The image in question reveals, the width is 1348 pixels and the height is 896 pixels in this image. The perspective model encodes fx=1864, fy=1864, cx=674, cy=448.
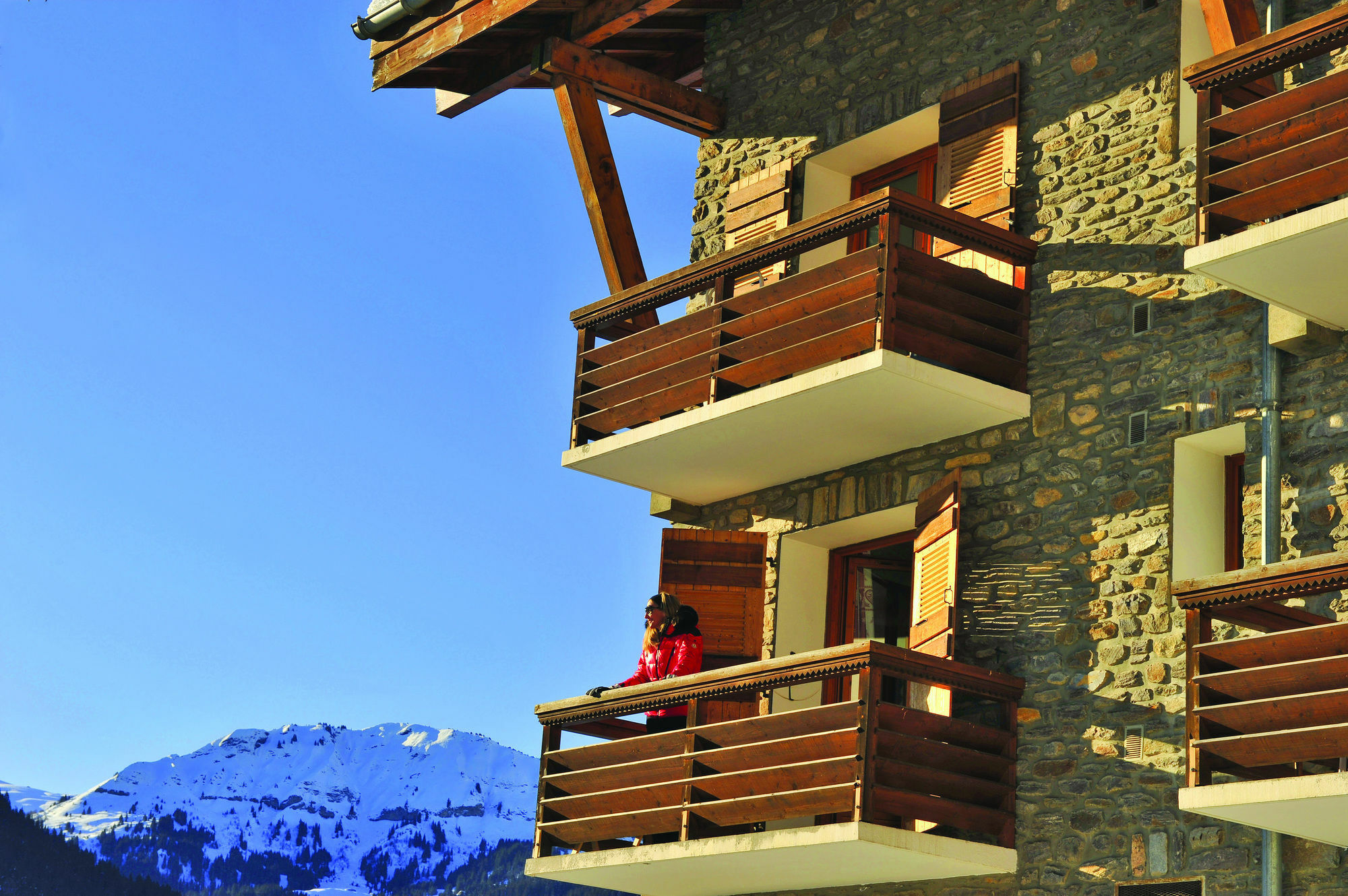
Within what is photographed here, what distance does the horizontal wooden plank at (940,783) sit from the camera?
1133 cm

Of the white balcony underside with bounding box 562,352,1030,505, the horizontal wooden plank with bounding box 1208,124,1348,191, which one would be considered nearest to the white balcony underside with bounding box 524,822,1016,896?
the white balcony underside with bounding box 562,352,1030,505

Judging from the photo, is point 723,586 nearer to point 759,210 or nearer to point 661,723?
point 661,723

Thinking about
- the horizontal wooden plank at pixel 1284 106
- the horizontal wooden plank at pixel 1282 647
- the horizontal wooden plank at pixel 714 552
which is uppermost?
the horizontal wooden plank at pixel 1284 106

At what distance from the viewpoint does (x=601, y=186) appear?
15805 millimetres

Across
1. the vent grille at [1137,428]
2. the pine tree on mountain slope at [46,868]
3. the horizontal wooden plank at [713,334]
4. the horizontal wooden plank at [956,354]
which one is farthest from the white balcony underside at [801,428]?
the pine tree on mountain slope at [46,868]

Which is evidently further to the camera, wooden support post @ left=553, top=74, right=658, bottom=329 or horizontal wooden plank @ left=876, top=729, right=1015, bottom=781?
wooden support post @ left=553, top=74, right=658, bottom=329

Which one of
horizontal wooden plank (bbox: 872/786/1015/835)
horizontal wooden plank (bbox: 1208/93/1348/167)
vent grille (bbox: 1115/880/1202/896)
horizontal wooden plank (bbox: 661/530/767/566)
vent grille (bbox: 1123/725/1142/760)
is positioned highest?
horizontal wooden plank (bbox: 1208/93/1348/167)

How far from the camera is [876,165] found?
611 inches

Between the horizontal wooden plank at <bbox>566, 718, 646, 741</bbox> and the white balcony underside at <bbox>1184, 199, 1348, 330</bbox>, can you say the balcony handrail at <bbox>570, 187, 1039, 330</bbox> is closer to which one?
the white balcony underside at <bbox>1184, 199, 1348, 330</bbox>

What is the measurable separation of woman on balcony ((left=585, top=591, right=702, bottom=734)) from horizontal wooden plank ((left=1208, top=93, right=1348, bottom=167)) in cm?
487

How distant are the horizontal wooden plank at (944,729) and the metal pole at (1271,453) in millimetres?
2091

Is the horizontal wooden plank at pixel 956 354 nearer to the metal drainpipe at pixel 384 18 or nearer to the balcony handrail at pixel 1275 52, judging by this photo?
the balcony handrail at pixel 1275 52

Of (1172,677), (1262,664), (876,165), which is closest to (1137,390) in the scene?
(1172,677)

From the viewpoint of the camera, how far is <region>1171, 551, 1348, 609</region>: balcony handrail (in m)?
9.56
